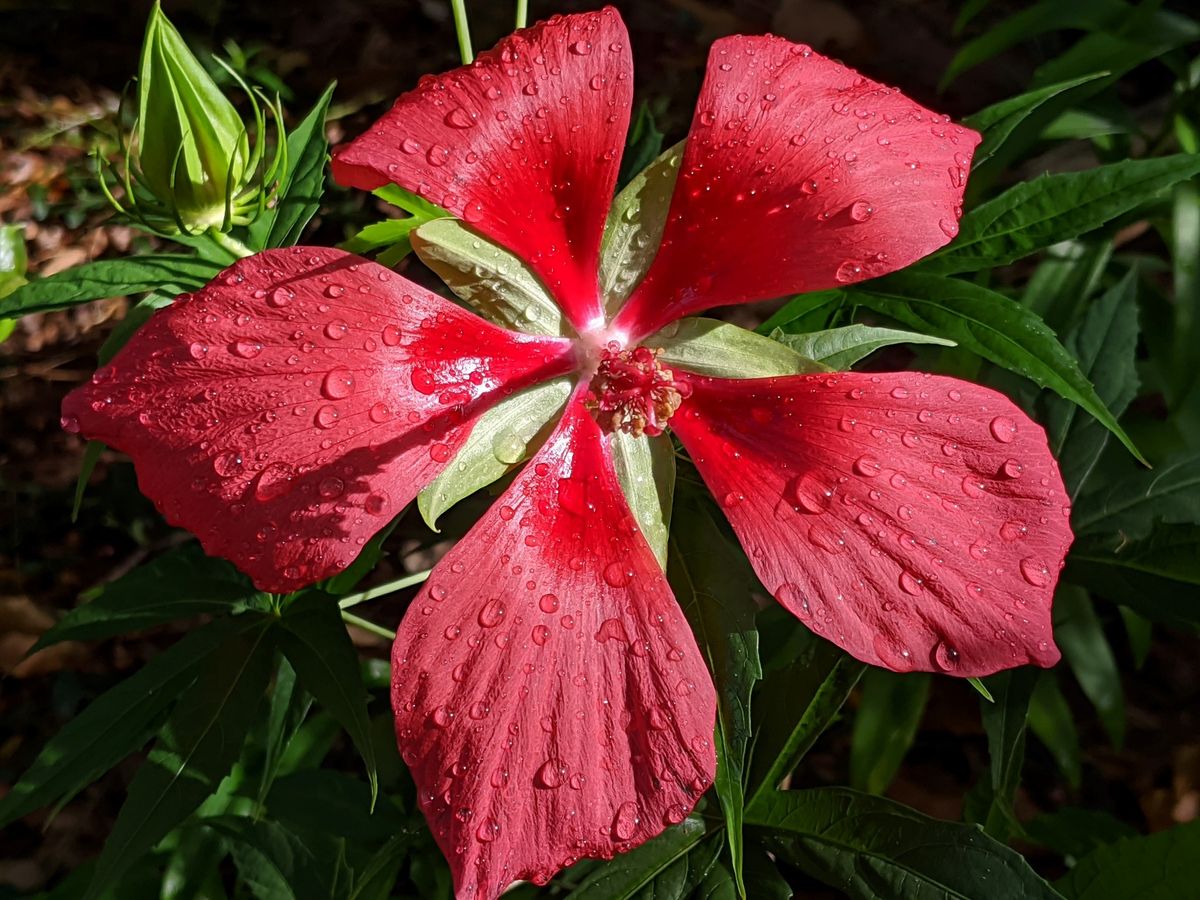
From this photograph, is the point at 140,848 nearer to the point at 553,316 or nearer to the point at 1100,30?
the point at 553,316

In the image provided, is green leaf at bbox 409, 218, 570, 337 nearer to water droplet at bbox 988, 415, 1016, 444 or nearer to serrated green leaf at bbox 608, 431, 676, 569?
serrated green leaf at bbox 608, 431, 676, 569

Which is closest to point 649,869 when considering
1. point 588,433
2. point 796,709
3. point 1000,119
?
point 796,709

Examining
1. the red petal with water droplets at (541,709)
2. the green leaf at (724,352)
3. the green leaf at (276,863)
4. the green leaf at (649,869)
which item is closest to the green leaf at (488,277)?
the green leaf at (724,352)

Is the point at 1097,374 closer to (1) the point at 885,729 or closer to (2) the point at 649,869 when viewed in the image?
(1) the point at 885,729

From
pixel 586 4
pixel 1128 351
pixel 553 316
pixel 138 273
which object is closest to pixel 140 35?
pixel 586 4

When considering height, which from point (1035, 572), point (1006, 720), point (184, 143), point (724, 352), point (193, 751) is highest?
point (184, 143)

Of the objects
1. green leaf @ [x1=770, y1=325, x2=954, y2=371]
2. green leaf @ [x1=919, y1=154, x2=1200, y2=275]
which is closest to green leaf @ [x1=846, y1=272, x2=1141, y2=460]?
green leaf @ [x1=919, y1=154, x2=1200, y2=275]
